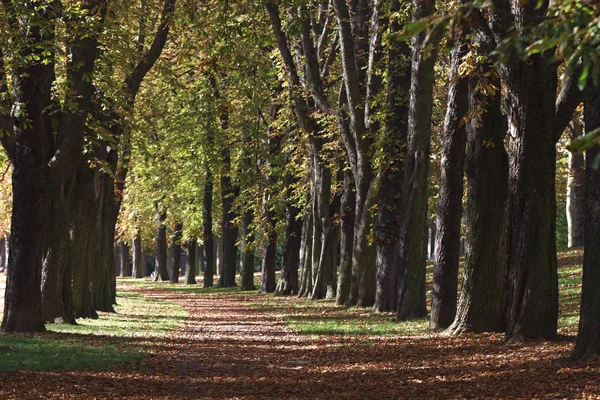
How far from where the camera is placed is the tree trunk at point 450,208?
59.9 ft

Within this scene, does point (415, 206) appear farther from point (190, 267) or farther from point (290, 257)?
point (190, 267)

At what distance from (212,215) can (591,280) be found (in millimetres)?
42382

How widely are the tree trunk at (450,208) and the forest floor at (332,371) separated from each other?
79 centimetres

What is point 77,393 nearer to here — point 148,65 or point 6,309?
point 6,309

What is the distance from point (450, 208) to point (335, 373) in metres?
6.06

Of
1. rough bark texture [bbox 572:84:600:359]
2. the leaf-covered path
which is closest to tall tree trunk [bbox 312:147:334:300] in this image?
the leaf-covered path

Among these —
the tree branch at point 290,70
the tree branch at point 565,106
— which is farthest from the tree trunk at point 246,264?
the tree branch at point 565,106

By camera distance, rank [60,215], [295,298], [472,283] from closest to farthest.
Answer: [472,283]
[60,215]
[295,298]

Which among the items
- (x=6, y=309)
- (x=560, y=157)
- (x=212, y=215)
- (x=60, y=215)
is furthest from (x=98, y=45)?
(x=212, y=215)

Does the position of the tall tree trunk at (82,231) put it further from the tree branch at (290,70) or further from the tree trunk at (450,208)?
the tree trunk at (450,208)

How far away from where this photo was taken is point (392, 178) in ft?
83.7

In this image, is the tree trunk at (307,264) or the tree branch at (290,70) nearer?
the tree branch at (290,70)

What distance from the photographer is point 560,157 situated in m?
42.5

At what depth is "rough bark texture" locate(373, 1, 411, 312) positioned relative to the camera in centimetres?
2517
